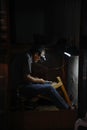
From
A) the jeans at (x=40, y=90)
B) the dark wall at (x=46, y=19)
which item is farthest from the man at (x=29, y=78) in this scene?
the dark wall at (x=46, y=19)

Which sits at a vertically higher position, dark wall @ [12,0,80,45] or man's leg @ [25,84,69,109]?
dark wall @ [12,0,80,45]

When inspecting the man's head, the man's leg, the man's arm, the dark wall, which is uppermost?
Answer: the dark wall

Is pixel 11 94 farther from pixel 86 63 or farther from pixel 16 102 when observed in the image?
pixel 86 63

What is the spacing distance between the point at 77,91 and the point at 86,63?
1.36ft

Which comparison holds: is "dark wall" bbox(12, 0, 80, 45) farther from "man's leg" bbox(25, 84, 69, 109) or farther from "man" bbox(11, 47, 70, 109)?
"man's leg" bbox(25, 84, 69, 109)

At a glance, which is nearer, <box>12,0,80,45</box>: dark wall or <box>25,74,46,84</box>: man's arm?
<box>12,0,80,45</box>: dark wall

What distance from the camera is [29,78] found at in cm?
484

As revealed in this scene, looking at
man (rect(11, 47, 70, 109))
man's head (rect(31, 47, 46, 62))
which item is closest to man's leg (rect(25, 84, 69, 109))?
man (rect(11, 47, 70, 109))

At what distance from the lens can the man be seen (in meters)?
4.81

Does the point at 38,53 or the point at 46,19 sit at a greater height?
the point at 46,19

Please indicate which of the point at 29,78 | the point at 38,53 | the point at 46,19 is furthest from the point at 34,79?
the point at 46,19

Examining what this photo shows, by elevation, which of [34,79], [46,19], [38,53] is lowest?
[34,79]

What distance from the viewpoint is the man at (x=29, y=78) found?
15.8ft

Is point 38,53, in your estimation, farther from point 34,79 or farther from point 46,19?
point 46,19
